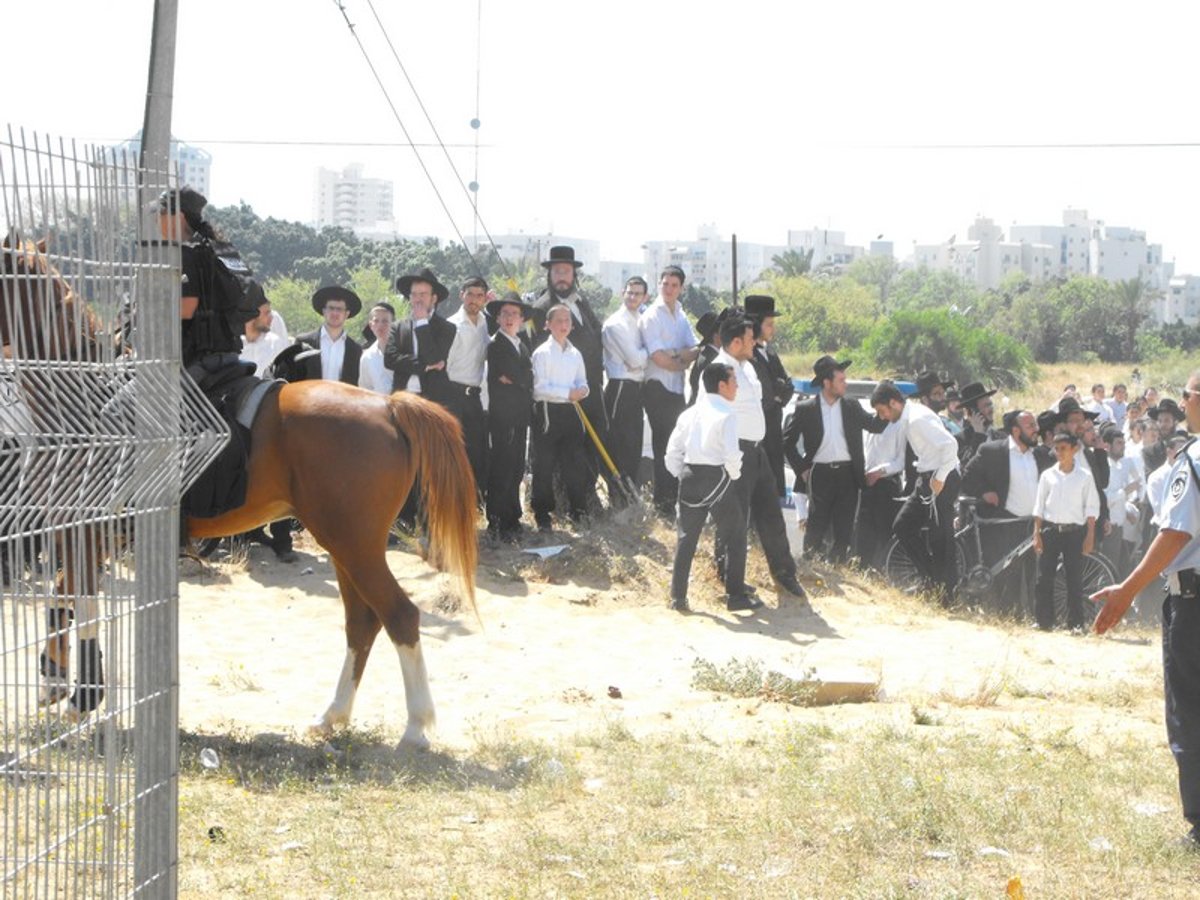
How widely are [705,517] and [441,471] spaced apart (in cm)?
453

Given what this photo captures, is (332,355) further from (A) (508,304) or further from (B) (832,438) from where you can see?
(B) (832,438)

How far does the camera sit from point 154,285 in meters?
4.49

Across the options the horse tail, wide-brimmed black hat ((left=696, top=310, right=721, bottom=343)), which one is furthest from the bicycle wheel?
the horse tail

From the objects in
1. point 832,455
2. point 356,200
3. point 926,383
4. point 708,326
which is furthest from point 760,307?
point 356,200

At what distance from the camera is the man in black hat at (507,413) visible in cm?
1353

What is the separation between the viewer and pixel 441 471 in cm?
834

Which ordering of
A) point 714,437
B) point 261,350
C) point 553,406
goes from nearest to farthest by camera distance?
point 714,437, point 261,350, point 553,406

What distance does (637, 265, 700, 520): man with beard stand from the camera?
14.7m

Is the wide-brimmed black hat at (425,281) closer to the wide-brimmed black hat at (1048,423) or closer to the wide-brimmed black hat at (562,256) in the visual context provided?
the wide-brimmed black hat at (562,256)

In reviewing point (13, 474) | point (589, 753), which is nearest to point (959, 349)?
point (589, 753)

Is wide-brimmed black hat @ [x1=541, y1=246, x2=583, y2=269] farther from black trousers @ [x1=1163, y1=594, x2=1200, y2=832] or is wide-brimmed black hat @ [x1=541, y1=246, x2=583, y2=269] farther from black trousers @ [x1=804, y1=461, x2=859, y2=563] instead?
black trousers @ [x1=1163, y1=594, x2=1200, y2=832]

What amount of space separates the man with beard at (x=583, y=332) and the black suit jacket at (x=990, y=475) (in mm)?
3526

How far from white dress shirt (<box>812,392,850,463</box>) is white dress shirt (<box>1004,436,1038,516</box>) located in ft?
5.29

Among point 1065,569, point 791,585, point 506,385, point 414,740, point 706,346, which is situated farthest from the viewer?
point 706,346
